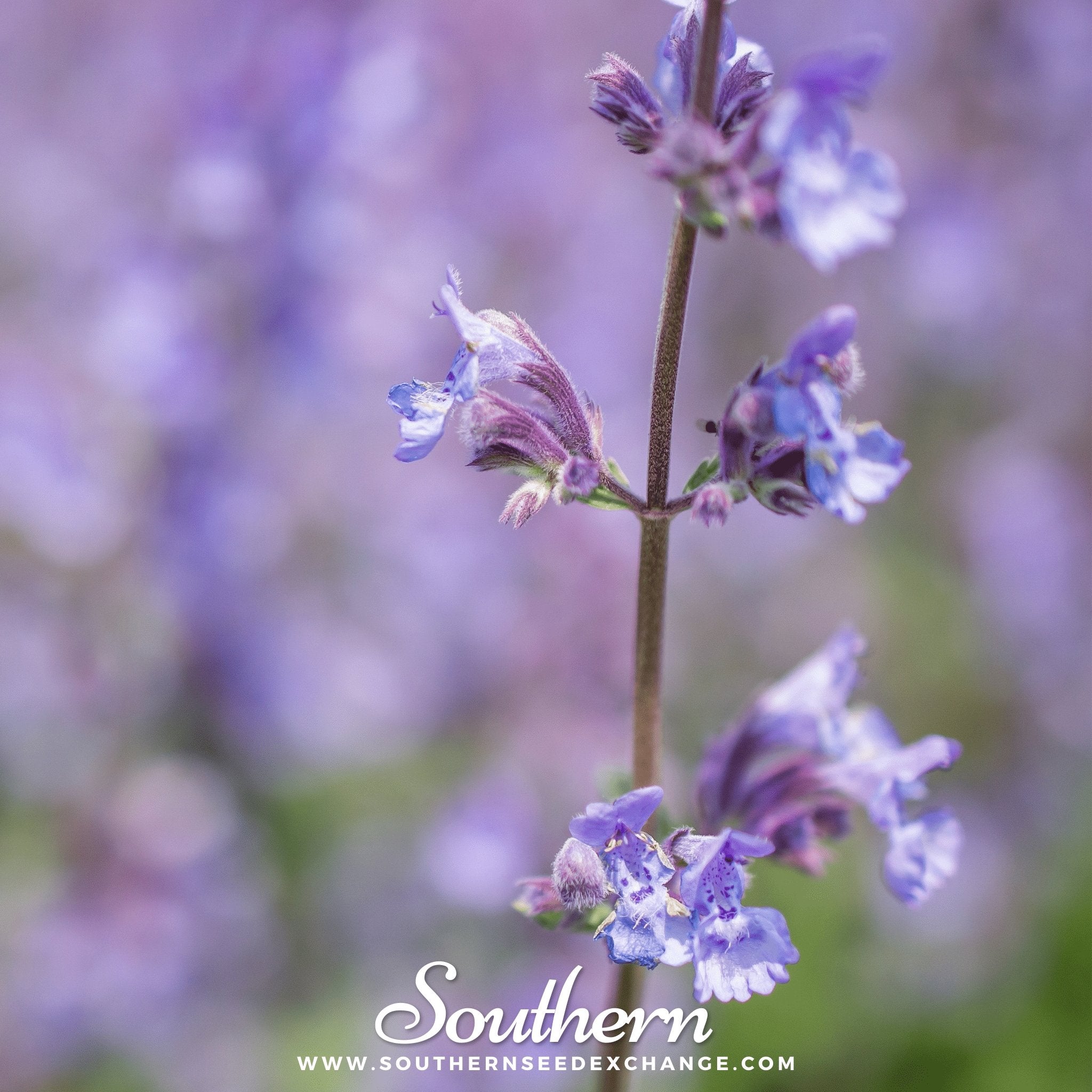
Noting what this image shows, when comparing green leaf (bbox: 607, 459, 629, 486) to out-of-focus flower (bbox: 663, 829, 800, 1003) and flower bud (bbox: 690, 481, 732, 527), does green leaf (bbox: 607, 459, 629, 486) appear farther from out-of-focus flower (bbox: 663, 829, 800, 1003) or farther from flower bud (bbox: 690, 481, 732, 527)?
out-of-focus flower (bbox: 663, 829, 800, 1003)

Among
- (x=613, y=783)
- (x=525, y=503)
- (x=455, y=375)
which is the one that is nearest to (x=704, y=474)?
(x=525, y=503)

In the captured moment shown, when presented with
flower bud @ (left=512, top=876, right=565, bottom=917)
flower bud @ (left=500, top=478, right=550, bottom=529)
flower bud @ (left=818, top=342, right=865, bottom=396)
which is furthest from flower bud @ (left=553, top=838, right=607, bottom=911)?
flower bud @ (left=818, top=342, right=865, bottom=396)

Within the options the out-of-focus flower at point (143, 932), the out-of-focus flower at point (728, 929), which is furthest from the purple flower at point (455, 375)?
the out-of-focus flower at point (143, 932)

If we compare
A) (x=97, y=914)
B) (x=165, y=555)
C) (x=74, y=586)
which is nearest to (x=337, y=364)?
(x=165, y=555)

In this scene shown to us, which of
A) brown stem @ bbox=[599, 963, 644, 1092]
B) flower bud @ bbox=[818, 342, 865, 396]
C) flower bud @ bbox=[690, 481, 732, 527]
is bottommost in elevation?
brown stem @ bbox=[599, 963, 644, 1092]

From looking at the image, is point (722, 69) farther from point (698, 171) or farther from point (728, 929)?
point (728, 929)

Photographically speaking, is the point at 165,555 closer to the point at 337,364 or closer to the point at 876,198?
the point at 337,364
